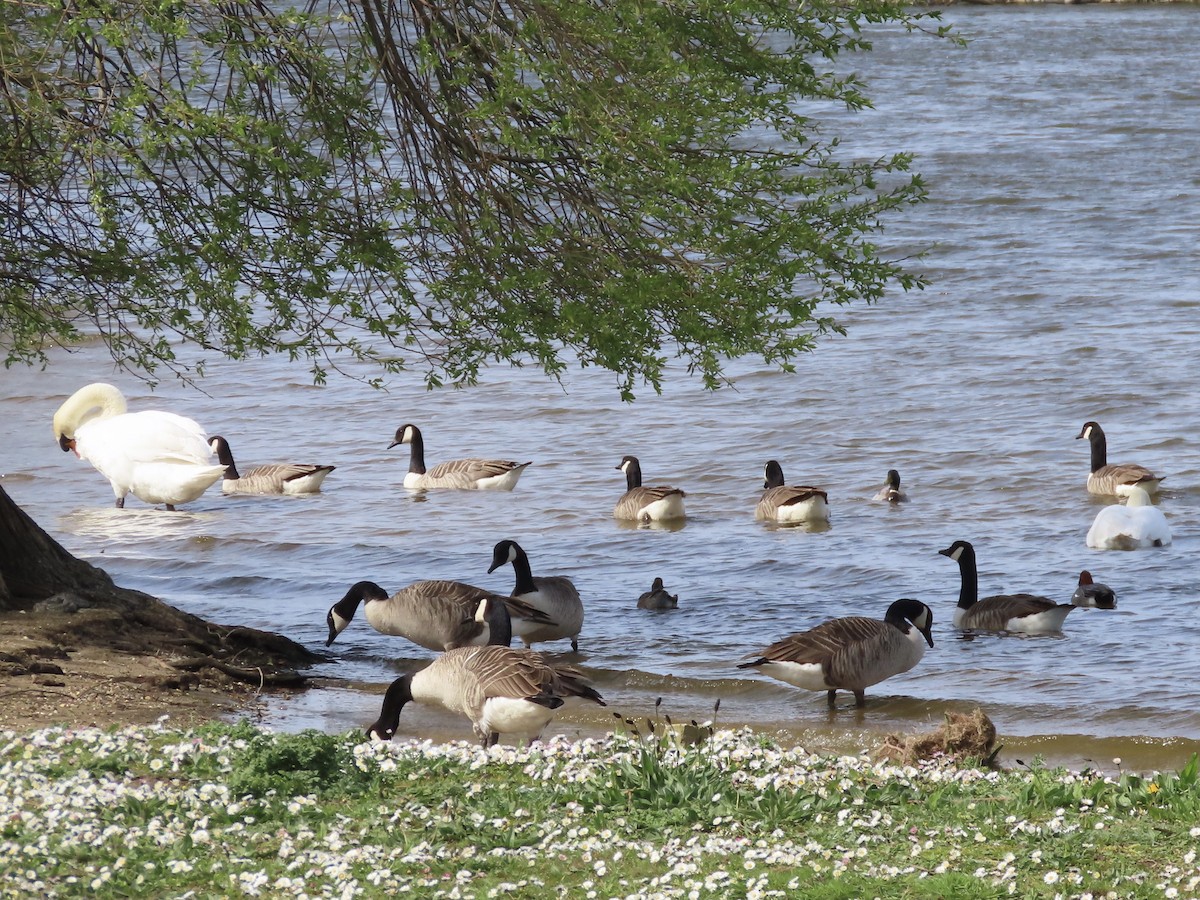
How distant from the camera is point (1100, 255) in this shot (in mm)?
32094

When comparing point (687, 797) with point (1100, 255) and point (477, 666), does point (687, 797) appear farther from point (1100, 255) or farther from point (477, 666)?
point (1100, 255)

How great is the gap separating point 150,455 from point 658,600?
24.4ft

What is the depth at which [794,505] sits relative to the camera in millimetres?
17047

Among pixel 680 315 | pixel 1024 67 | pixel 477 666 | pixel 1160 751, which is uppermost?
pixel 1024 67

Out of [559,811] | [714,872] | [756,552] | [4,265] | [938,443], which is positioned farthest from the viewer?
[938,443]

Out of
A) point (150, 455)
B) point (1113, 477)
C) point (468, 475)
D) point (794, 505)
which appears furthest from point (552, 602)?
point (1113, 477)

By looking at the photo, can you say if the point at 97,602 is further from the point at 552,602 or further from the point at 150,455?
the point at 150,455

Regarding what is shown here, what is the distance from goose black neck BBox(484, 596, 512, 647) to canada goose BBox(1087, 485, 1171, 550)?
6978 mm

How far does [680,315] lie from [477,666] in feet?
8.49

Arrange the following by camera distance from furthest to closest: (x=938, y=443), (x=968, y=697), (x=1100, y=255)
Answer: (x=1100, y=255) → (x=938, y=443) → (x=968, y=697)

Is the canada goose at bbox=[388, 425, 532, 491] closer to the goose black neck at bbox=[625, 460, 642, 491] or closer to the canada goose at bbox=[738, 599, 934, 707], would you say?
the goose black neck at bbox=[625, 460, 642, 491]

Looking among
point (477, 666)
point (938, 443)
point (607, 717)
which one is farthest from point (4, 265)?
point (938, 443)

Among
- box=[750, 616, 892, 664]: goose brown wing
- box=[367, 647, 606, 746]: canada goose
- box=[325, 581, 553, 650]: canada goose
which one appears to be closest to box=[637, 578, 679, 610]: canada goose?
box=[325, 581, 553, 650]: canada goose

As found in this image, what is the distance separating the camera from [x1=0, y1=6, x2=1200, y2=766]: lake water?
39.6 feet
